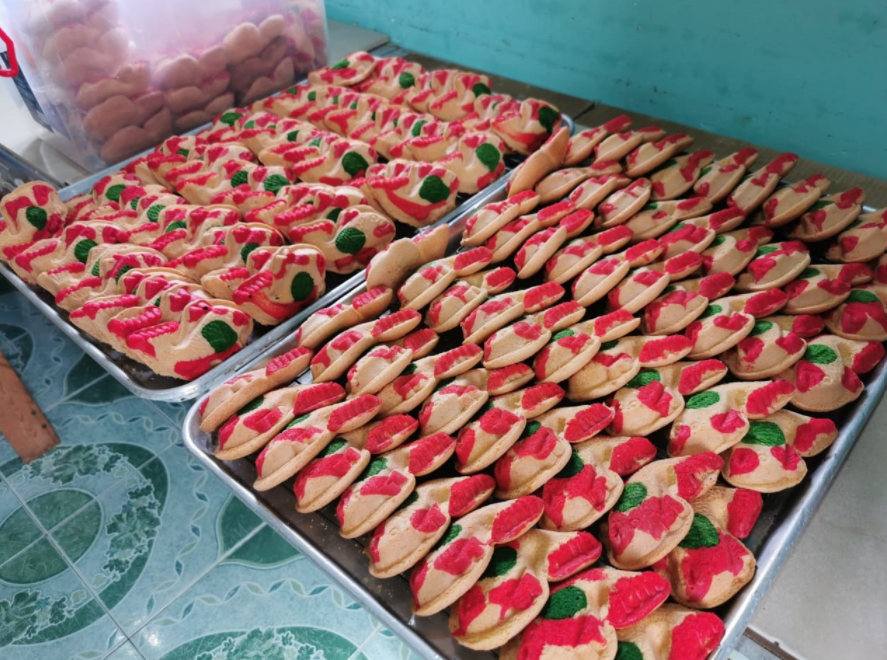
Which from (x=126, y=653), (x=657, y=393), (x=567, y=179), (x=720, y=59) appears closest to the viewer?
(x=657, y=393)

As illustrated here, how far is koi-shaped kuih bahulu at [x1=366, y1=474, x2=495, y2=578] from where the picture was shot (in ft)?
2.73

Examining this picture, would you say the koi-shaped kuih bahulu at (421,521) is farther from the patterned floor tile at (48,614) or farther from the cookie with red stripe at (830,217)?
the patterned floor tile at (48,614)

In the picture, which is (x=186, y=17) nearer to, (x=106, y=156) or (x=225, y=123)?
(x=225, y=123)

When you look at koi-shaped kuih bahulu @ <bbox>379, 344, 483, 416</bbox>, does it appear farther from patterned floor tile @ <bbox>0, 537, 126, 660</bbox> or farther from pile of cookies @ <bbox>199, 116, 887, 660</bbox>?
patterned floor tile @ <bbox>0, 537, 126, 660</bbox>

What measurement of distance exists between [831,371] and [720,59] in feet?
3.43

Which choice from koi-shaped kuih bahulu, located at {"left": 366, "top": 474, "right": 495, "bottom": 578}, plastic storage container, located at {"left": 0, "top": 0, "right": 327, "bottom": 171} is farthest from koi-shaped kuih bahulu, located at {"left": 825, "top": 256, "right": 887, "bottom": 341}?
plastic storage container, located at {"left": 0, "top": 0, "right": 327, "bottom": 171}

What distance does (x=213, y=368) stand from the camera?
118cm

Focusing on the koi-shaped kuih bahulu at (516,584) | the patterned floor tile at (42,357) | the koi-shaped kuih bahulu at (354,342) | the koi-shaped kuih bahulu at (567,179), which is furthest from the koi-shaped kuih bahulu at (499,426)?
the patterned floor tile at (42,357)

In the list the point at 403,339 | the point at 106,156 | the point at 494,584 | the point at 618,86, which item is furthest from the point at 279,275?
the point at 618,86

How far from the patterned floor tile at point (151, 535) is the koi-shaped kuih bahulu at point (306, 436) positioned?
2.87ft

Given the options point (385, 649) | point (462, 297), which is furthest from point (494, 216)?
point (385, 649)

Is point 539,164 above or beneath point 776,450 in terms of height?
above

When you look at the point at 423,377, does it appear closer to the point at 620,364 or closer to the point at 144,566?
the point at 620,364

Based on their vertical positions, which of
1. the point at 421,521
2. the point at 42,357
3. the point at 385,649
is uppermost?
the point at 421,521
